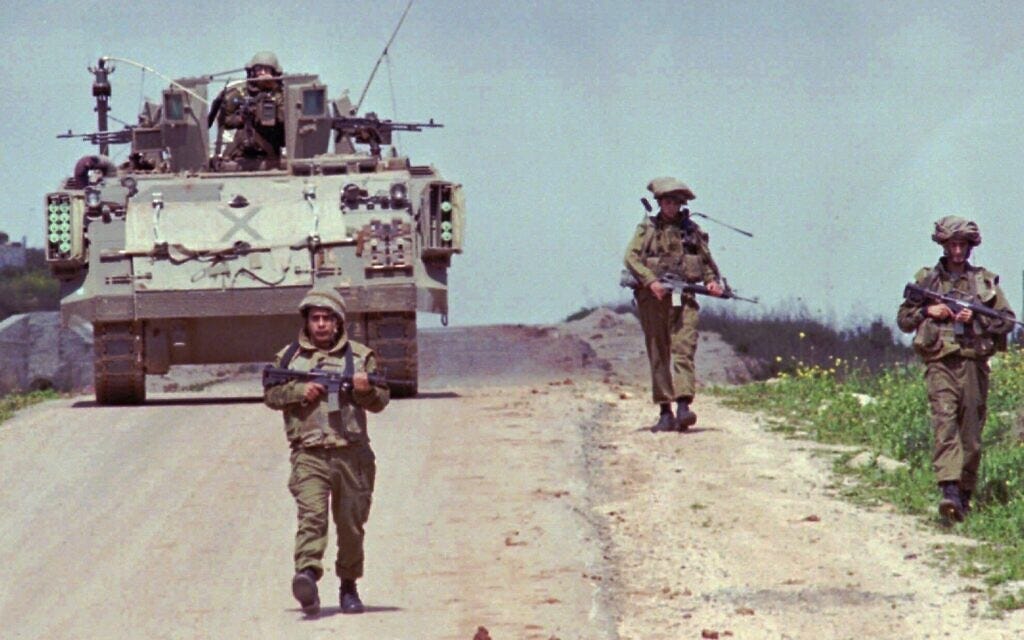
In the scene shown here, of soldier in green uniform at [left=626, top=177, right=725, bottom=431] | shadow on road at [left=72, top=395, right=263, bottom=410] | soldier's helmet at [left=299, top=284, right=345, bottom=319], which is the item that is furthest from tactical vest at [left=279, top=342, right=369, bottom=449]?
shadow on road at [left=72, top=395, right=263, bottom=410]

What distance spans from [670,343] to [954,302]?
4540mm

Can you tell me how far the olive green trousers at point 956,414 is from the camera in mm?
13266

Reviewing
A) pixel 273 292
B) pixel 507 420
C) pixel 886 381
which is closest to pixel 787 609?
pixel 507 420

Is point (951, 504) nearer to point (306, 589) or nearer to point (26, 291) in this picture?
point (306, 589)

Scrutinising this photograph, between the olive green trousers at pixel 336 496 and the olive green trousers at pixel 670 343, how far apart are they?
21.2ft

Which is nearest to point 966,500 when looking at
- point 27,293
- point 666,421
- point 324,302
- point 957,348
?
point 957,348

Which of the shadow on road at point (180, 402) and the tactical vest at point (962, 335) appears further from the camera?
the shadow on road at point (180, 402)

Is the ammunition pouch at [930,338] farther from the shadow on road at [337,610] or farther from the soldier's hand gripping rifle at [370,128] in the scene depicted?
the soldier's hand gripping rifle at [370,128]

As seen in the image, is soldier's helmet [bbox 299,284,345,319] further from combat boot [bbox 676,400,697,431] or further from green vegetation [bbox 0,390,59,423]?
green vegetation [bbox 0,390,59,423]

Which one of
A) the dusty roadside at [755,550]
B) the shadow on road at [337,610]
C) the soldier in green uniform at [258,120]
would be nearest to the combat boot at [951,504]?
the dusty roadside at [755,550]

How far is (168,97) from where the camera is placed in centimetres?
2353

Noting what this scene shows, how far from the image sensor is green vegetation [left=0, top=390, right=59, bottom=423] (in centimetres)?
2056

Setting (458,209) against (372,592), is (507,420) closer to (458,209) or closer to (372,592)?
(458,209)

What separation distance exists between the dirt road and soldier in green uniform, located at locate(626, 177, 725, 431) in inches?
13.8
